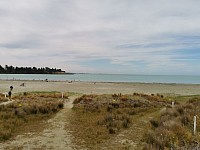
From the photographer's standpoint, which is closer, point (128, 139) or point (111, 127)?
point (128, 139)

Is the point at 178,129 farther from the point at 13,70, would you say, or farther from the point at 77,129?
the point at 13,70

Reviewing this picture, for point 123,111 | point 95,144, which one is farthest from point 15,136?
point 123,111

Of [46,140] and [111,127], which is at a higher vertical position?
[111,127]

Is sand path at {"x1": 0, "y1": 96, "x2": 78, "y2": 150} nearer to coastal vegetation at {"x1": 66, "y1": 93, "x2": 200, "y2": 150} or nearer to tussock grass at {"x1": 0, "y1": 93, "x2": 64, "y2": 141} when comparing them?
coastal vegetation at {"x1": 66, "y1": 93, "x2": 200, "y2": 150}

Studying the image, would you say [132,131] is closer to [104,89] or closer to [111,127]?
[111,127]

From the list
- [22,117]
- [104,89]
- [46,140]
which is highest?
[104,89]

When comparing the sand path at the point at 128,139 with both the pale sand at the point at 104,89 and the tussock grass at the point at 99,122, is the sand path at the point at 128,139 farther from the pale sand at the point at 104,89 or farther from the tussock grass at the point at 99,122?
the pale sand at the point at 104,89

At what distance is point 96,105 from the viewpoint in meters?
19.1

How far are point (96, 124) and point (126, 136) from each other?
8.08 feet

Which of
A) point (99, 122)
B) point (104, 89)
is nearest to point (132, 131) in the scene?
point (99, 122)

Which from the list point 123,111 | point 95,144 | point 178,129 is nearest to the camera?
point 95,144

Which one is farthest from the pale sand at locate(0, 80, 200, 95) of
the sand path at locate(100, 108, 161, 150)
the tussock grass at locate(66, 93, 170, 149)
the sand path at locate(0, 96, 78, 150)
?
the sand path at locate(0, 96, 78, 150)

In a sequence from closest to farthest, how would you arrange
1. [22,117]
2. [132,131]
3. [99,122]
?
[132,131] < [99,122] < [22,117]

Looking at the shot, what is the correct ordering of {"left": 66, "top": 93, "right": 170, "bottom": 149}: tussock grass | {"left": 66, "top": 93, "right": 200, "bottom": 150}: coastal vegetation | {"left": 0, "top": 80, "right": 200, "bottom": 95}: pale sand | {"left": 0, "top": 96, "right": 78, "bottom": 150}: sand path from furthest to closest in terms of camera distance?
{"left": 0, "top": 80, "right": 200, "bottom": 95}: pale sand < {"left": 66, "top": 93, "right": 170, "bottom": 149}: tussock grass < {"left": 0, "top": 96, "right": 78, "bottom": 150}: sand path < {"left": 66, "top": 93, "right": 200, "bottom": 150}: coastal vegetation
